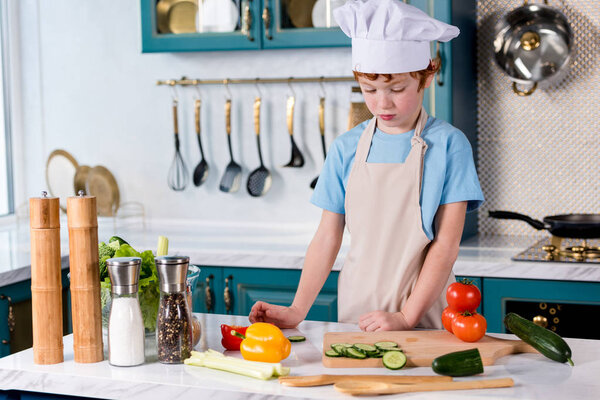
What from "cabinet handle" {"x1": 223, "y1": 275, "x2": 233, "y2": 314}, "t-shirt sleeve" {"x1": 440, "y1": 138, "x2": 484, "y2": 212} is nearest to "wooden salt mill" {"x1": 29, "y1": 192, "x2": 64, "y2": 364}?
"t-shirt sleeve" {"x1": 440, "y1": 138, "x2": 484, "y2": 212}

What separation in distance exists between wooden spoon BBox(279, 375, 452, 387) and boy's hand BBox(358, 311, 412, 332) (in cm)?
26

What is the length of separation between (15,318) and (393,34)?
5.45ft

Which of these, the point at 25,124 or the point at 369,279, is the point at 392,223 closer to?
the point at 369,279

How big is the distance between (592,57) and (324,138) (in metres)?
1.04

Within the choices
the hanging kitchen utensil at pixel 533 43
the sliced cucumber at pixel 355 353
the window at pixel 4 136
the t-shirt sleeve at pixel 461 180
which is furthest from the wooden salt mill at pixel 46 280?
the window at pixel 4 136

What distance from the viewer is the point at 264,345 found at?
4.50ft

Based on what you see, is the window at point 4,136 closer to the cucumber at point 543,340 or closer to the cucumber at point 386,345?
the cucumber at point 386,345

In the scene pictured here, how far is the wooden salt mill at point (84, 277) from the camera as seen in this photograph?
4.58 ft

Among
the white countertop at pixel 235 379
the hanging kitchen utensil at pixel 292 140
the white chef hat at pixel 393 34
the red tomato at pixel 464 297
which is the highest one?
the white chef hat at pixel 393 34

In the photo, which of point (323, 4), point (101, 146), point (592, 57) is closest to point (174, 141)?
point (101, 146)

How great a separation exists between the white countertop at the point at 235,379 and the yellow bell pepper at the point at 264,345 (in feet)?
0.12

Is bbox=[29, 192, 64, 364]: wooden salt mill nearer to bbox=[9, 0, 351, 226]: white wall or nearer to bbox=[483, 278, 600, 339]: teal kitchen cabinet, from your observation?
bbox=[483, 278, 600, 339]: teal kitchen cabinet

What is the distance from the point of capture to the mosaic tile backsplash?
291cm

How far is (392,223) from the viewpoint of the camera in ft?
5.65
